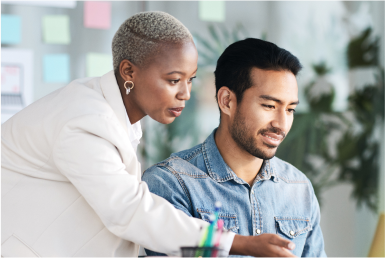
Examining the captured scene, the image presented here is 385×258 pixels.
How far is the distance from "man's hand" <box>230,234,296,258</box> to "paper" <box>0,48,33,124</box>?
1.66 meters

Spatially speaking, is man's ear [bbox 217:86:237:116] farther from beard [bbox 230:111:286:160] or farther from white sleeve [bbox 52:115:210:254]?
white sleeve [bbox 52:115:210:254]

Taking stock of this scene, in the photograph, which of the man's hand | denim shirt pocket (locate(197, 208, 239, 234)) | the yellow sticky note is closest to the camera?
the man's hand

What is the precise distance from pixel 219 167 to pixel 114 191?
0.62 meters

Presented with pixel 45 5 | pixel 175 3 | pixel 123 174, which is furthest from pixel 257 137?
pixel 45 5

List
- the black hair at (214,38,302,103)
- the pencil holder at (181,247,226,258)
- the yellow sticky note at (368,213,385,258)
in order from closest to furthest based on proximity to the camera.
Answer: the pencil holder at (181,247,226,258), the black hair at (214,38,302,103), the yellow sticky note at (368,213,385,258)

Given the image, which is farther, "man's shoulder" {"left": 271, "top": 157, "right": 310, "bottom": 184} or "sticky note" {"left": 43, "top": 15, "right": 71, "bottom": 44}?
"sticky note" {"left": 43, "top": 15, "right": 71, "bottom": 44}

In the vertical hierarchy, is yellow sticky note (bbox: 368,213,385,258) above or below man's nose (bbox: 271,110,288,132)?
below

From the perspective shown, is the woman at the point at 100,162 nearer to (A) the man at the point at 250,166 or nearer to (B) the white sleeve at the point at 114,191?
(B) the white sleeve at the point at 114,191

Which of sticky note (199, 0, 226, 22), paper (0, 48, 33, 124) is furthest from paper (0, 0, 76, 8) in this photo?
sticky note (199, 0, 226, 22)

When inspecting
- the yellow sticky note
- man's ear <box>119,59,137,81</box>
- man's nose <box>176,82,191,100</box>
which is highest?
man's ear <box>119,59,137,81</box>

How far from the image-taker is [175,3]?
2244 mm

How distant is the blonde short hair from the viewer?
951mm

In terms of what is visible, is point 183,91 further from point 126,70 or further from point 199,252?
point 199,252

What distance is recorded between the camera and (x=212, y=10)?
2.30 metres
